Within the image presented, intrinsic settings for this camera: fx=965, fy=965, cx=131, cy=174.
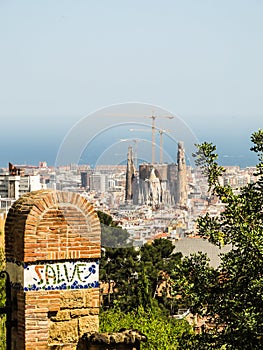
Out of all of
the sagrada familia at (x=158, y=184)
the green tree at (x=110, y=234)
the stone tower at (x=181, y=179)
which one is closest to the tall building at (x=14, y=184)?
the green tree at (x=110, y=234)

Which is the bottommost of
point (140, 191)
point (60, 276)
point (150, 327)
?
point (150, 327)

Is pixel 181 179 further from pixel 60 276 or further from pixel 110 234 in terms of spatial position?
pixel 60 276

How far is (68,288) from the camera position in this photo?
6.25 meters

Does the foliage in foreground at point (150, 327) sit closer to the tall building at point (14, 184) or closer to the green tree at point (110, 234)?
the green tree at point (110, 234)

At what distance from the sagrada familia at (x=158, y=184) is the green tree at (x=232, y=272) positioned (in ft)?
1.17

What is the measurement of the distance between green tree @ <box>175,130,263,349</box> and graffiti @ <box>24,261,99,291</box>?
30.7 inches

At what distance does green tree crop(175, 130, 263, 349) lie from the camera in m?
5.45

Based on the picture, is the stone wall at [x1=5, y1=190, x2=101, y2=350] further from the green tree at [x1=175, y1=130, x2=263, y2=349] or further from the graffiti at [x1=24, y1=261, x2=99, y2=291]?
the green tree at [x1=175, y1=130, x2=263, y2=349]

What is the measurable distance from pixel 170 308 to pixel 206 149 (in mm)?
14996

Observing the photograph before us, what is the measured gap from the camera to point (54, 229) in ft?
20.6

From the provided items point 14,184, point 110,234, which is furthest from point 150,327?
point 14,184

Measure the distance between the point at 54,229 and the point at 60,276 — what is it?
306mm

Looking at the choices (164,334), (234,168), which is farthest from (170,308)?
(234,168)

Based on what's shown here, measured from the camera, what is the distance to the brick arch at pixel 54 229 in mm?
6199
